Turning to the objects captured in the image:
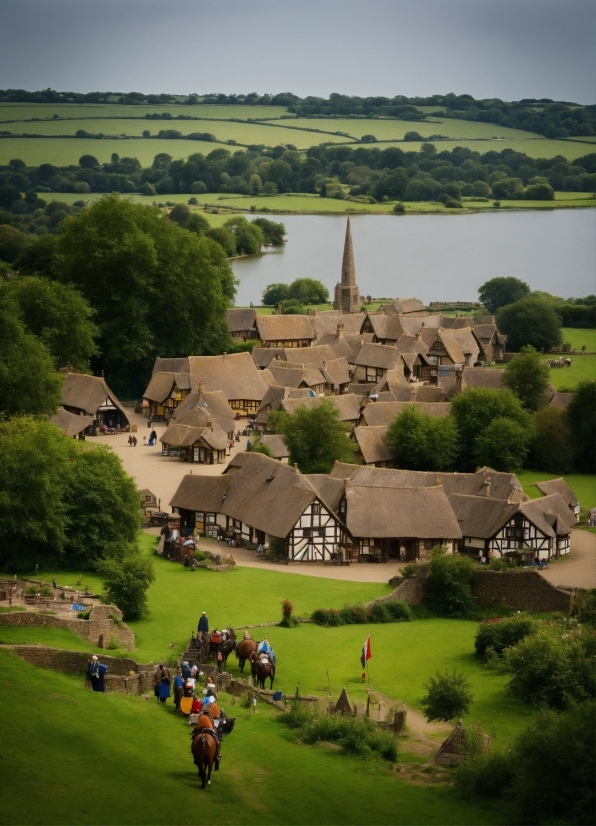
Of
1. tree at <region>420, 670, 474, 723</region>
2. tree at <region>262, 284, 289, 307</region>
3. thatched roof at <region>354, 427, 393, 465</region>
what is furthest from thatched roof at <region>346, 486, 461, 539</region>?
tree at <region>262, 284, 289, 307</region>

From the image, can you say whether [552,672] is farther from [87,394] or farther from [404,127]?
[404,127]

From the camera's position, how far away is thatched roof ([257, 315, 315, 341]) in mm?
72688

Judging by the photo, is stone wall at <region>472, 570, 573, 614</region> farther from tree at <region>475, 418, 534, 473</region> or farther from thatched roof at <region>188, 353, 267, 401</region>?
thatched roof at <region>188, 353, 267, 401</region>

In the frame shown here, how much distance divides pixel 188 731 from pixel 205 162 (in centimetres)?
12291

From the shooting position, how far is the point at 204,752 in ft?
72.3

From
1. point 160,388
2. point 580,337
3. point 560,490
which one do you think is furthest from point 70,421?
point 580,337

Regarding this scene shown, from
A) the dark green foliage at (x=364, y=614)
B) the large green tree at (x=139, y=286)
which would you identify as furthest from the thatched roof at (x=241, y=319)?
the dark green foliage at (x=364, y=614)

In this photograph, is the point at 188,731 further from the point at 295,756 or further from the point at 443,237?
the point at 443,237

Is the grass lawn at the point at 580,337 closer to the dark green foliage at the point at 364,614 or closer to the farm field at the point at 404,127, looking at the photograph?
the dark green foliage at the point at 364,614

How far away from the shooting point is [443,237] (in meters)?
123

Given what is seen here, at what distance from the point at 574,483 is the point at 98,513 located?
1953cm

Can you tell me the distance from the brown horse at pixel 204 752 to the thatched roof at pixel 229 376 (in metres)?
37.4

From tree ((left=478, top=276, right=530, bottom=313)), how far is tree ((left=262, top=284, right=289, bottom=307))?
37.2 ft

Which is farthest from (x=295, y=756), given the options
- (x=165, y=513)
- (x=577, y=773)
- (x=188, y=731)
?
(x=165, y=513)
